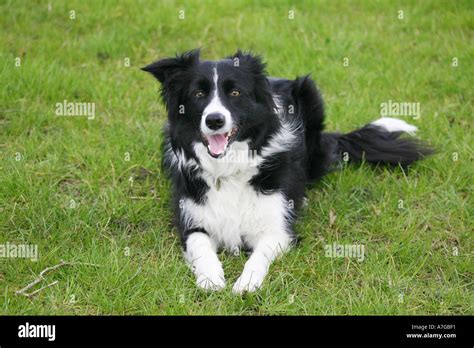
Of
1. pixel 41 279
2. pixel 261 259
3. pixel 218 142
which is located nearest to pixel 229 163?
pixel 218 142

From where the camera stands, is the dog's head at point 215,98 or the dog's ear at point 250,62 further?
the dog's ear at point 250,62

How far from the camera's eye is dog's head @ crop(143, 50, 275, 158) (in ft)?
13.9

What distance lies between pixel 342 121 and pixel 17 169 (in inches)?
125

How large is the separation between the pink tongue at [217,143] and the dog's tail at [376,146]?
1564mm

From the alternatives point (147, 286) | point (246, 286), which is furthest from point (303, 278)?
point (147, 286)

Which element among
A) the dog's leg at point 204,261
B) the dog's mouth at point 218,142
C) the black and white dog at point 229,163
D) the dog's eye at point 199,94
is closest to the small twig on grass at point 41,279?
the dog's leg at point 204,261

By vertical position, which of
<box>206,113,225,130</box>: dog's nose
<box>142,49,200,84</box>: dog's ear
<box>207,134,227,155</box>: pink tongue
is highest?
<box>142,49,200,84</box>: dog's ear

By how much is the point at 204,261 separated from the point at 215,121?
97cm

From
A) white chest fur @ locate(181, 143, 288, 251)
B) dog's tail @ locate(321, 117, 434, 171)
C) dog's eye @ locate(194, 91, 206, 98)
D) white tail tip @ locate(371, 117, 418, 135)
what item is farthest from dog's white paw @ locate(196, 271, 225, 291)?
white tail tip @ locate(371, 117, 418, 135)

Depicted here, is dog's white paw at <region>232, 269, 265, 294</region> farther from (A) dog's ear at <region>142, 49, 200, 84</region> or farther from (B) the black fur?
(A) dog's ear at <region>142, 49, 200, 84</region>

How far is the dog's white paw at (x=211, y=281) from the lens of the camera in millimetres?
Result: 4086

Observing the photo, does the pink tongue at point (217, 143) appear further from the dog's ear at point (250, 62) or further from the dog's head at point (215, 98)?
the dog's ear at point (250, 62)

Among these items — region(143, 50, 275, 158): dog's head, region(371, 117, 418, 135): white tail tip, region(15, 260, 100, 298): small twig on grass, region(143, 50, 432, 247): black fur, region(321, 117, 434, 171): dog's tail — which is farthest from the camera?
region(371, 117, 418, 135): white tail tip

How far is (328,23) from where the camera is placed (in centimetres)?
816
